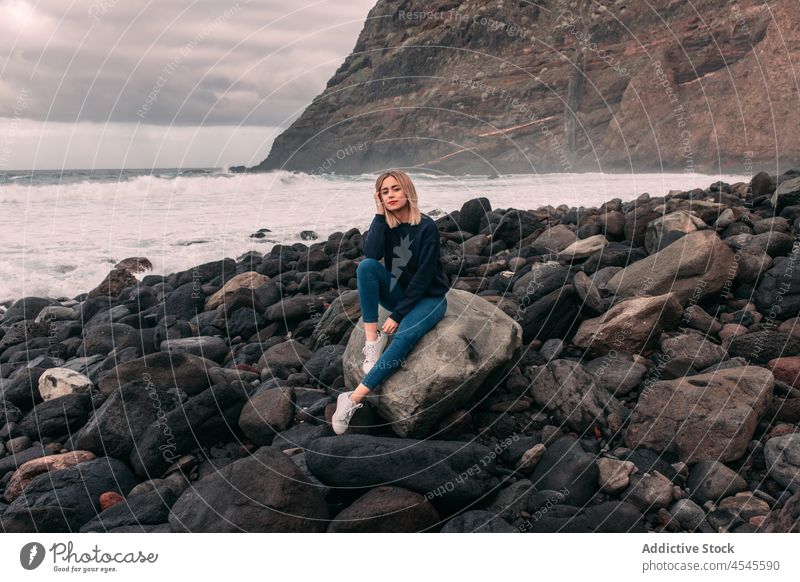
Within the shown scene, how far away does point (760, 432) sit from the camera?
503 centimetres

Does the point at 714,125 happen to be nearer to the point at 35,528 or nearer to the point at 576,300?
the point at 576,300

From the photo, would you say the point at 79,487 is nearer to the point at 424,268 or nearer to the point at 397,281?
the point at 397,281

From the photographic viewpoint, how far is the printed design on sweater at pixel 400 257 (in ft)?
16.9

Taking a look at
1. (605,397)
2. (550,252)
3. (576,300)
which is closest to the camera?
(605,397)

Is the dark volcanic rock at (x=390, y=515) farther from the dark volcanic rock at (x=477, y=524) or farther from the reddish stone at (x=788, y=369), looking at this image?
the reddish stone at (x=788, y=369)

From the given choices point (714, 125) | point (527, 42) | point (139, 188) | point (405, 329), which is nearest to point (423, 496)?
point (405, 329)

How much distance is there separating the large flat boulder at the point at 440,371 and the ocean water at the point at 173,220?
390 inches

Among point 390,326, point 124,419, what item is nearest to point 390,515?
point 390,326

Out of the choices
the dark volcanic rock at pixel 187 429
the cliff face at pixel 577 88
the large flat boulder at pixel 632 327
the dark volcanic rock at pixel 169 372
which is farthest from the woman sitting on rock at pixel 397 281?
the cliff face at pixel 577 88

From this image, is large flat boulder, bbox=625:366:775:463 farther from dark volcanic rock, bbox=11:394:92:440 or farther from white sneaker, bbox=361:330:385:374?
dark volcanic rock, bbox=11:394:92:440

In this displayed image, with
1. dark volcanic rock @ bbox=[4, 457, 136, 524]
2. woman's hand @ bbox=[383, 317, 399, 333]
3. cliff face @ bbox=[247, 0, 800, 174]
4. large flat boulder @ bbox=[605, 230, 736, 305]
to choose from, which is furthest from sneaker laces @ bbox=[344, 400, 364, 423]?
cliff face @ bbox=[247, 0, 800, 174]

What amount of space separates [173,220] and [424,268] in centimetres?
1661

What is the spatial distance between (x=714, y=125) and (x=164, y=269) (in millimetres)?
38892

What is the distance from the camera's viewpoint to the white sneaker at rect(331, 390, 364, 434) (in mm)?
5141
